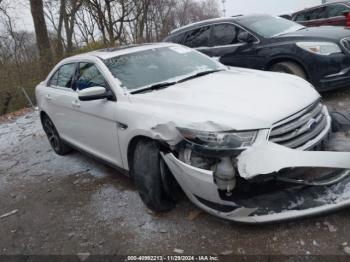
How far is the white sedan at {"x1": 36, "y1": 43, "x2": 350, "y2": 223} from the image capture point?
111 inches

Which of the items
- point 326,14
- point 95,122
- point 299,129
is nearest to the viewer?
A: point 299,129

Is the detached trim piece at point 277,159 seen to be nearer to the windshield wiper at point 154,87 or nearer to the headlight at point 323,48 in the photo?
the windshield wiper at point 154,87

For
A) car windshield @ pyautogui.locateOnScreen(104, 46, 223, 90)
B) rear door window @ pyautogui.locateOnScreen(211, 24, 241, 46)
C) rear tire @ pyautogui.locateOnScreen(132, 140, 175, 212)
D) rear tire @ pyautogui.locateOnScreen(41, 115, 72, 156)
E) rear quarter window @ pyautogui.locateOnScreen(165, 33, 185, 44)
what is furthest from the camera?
rear quarter window @ pyautogui.locateOnScreen(165, 33, 185, 44)

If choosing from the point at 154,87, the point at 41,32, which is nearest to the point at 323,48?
the point at 154,87

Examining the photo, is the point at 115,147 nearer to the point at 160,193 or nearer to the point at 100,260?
the point at 160,193

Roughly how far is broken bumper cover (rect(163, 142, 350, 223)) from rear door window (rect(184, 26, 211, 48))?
488 centimetres

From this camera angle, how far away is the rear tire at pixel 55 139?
5725 millimetres

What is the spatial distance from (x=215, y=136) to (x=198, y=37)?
16.8 feet

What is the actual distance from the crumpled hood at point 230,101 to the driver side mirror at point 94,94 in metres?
0.33

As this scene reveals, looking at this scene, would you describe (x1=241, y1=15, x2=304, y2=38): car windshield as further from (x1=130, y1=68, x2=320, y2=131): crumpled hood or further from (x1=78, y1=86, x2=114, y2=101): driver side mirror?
(x1=78, y1=86, x2=114, y2=101): driver side mirror

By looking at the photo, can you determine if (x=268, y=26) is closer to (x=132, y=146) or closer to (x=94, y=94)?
(x=94, y=94)

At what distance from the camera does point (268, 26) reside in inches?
271

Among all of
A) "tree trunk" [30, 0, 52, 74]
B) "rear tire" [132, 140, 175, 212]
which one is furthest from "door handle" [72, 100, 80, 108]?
"tree trunk" [30, 0, 52, 74]

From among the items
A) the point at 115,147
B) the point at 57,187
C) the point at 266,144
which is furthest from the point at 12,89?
the point at 266,144
